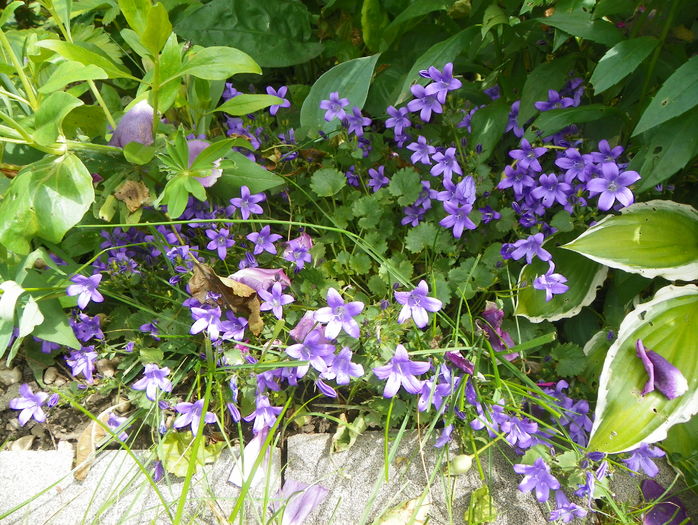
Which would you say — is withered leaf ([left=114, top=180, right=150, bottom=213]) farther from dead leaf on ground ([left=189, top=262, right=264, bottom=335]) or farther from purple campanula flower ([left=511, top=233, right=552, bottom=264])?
purple campanula flower ([left=511, top=233, right=552, bottom=264])

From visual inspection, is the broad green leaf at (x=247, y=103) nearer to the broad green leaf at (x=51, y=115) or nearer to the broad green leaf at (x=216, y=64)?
the broad green leaf at (x=216, y=64)

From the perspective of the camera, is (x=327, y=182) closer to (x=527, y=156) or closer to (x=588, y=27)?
(x=527, y=156)

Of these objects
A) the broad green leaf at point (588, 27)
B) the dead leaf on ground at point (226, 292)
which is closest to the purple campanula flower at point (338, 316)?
the dead leaf on ground at point (226, 292)

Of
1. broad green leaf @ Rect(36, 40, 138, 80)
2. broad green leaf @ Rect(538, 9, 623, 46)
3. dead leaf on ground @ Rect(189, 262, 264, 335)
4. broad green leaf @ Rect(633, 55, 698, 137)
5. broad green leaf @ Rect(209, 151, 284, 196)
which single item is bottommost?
dead leaf on ground @ Rect(189, 262, 264, 335)

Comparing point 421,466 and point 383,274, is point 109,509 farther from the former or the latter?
point 383,274

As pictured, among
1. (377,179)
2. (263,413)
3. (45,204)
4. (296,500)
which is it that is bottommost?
(296,500)

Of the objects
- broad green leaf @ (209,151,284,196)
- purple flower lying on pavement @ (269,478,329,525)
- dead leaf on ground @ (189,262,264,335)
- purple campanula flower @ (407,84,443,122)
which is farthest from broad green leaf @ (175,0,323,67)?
purple flower lying on pavement @ (269,478,329,525)

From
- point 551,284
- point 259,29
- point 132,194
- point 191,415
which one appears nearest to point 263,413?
point 191,415
